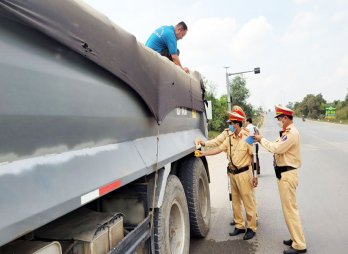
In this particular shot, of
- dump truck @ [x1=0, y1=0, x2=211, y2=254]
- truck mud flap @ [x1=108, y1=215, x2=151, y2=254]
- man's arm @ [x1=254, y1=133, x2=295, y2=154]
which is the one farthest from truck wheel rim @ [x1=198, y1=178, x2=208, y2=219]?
truck mud flap @ [x1=108, y1=215, x2=151, y2=254]

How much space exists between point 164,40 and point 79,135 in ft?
9.78

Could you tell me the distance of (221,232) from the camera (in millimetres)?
5148

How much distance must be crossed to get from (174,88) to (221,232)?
8.25 ft

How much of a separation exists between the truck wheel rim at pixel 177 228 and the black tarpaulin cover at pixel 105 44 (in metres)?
1.01

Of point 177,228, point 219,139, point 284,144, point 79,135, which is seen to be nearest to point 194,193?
point 177,228

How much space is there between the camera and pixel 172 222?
3564 mm

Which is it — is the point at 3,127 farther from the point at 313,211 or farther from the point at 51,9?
the point at 313,211

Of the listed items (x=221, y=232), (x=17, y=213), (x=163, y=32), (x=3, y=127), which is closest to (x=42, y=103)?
(x=3, y=127)

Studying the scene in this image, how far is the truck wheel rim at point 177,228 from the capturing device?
3516mm

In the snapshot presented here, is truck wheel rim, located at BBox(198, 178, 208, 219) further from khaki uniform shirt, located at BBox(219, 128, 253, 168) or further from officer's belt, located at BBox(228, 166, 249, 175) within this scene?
khaki uniform shirt, located at BBox(219, 128, 253, 168)

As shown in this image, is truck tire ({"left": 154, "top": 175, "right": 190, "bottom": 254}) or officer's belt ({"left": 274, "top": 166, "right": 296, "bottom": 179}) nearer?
truck tire ({"left": 154, "top": 175, "right": 190, "bottom": 254})

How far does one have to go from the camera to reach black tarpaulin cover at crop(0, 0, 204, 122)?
63.0 inches

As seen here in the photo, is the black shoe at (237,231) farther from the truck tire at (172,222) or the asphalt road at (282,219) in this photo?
the truck tire at (172,222)

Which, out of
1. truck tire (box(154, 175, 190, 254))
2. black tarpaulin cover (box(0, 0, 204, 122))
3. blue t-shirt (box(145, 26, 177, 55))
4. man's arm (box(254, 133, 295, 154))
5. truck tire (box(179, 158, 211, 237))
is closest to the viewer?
black tarpaulin cover (box(0, 0, 204, 122))
